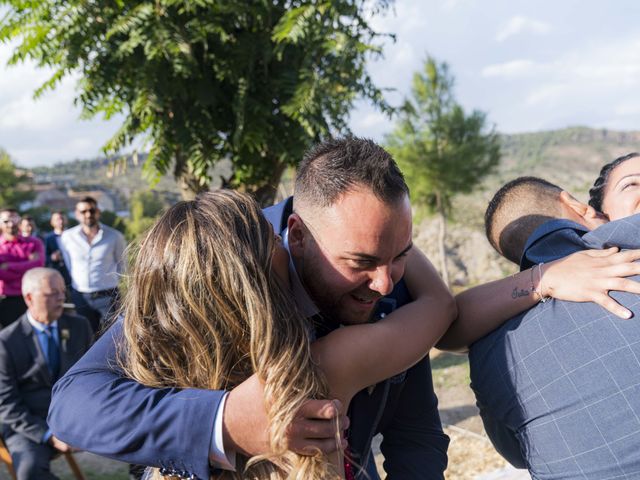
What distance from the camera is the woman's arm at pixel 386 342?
153 cm

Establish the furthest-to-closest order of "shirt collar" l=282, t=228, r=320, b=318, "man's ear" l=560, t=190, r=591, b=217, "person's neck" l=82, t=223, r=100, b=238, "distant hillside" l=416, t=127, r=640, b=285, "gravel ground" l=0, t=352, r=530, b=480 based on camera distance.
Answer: "distant hillside" l=416, t=127, r=640, b=285
"person's neck" l=82, t=223, r=100, b=238
"gravel ground" l=0, t=352, r=530, b=480
"man's ear" l=560, t=190, r=591, b=217
"shirt collar" l=282, t=228, r=320, b=318

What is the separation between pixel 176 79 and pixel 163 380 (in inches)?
188

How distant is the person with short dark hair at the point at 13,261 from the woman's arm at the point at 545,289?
6438 millimetres

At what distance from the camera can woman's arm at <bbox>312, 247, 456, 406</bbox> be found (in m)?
1.53

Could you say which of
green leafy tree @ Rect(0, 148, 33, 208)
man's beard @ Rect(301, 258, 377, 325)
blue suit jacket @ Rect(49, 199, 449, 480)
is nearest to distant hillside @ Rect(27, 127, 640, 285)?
green leafy tree @ Rect(0, 148, 33, 208)

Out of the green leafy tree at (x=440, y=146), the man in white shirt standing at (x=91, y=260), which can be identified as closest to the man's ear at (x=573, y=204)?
the man in white shirt standing at (x=91, y=260)

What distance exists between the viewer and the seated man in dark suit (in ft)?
14.2

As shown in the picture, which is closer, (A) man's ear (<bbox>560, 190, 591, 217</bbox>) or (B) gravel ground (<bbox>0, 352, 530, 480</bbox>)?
(A) man's ear (<bbox>560, 190, 591, 217</bbox>)

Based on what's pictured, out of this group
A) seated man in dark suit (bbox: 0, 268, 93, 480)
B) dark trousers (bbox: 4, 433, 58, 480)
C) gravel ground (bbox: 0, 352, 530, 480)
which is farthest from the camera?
gravel ground (bbox: 0, 352, 530, 480)

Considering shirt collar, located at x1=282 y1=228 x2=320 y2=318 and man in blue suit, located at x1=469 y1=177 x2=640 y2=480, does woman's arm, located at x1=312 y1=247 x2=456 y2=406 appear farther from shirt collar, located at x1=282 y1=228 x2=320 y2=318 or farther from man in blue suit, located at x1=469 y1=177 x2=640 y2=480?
man in blue suit, located at x1=469 y1=177 x2=640 y2=480

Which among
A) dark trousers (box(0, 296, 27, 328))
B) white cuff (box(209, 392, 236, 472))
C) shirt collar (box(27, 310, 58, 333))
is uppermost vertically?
white cuff (box(209, 392, 236, 472))

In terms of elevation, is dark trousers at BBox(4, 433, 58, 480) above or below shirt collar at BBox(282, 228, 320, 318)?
below

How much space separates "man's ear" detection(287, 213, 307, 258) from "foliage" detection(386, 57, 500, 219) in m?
19.4

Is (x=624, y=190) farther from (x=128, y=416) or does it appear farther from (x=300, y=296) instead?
(x=128, y=416)
